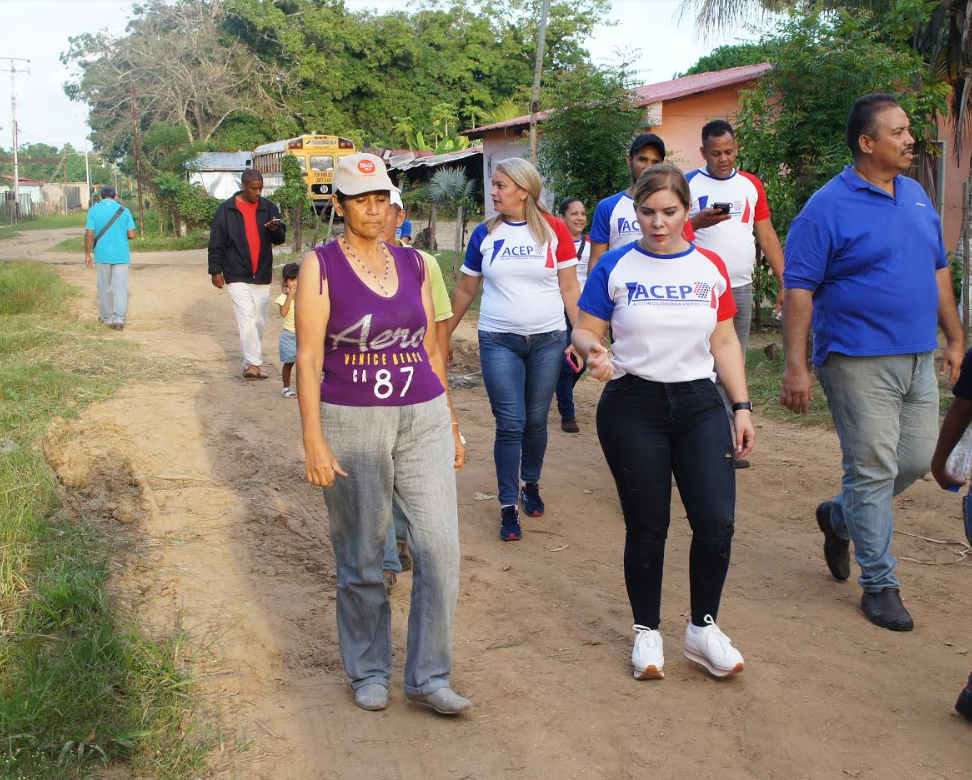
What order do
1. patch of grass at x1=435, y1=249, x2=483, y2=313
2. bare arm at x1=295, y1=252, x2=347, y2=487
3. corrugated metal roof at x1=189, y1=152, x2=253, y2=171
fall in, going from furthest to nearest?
corrugated metal roof at x1=189, y1=152, x2=253, y2=171 → patch of grass at x1=435, y1=249, x2=483, y2=313 → bare arm at x1=295, y1=252, x2=347, y2=487

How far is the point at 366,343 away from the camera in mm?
3635

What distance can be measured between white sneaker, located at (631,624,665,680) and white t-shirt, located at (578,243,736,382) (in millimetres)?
1021

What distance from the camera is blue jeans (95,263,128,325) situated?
13636mm

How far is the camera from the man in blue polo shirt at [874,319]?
4.45 meters

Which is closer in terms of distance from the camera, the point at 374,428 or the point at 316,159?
the point at 374,428

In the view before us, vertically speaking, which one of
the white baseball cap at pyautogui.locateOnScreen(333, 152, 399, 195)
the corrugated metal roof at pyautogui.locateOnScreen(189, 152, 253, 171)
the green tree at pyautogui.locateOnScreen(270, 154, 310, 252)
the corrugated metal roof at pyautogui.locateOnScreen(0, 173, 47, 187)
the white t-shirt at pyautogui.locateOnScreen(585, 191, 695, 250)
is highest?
the corrugated metal roof at pyautogui.locateOnScreen(0, 173, 47, 187)

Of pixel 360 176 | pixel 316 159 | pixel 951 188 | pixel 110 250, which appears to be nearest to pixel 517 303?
pixel 360 176

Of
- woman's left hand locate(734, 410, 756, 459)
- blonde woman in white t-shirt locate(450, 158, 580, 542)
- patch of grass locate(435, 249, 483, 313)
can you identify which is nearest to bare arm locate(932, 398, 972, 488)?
woman's left hand locate(734, 410, 756, 459)

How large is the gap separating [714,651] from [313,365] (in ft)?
6.19

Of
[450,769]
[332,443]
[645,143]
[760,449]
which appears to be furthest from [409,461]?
[760,449]

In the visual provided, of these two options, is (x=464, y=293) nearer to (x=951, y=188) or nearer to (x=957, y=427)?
(x=957, y=427)

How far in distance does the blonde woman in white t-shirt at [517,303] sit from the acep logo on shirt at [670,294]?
1756 millimetres

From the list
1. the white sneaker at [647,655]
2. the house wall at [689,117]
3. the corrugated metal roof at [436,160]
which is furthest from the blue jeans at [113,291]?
the corrugated metal roof at [436,160]

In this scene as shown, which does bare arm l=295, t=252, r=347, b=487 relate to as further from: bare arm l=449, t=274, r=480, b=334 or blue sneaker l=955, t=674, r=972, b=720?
blue sneaker l=955, t=674, r=972, b=720
